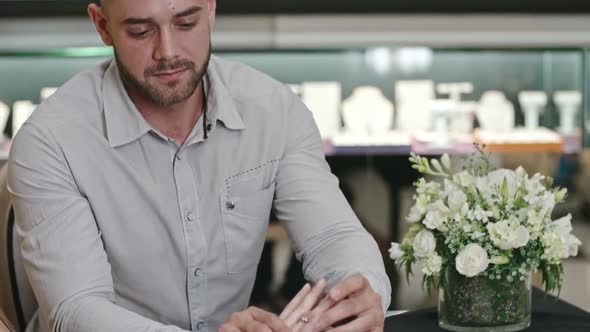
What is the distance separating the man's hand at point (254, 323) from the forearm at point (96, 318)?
10 centimetres

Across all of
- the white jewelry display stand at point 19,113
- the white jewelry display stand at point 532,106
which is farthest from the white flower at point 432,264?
the white jewelry display stand at point 19,113

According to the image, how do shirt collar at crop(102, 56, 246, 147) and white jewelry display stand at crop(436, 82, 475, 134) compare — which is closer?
shirt collar at crop(102, 56, 246, 147)

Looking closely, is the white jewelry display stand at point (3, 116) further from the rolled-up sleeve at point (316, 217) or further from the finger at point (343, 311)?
the finger at point (343, 311)

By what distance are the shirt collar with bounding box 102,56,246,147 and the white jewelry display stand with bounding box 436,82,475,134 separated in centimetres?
150

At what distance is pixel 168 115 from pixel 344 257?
0.45m

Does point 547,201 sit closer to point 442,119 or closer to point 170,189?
point 170,189

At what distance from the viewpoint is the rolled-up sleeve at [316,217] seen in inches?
74.3

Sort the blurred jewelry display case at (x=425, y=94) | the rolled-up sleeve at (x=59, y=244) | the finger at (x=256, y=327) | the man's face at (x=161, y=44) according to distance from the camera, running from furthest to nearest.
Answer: the blurred jewelry display case at (x=425, y=94) → the man's face at (x=161, y=44) → the rolled-up sleeve at (x=59, y=244) → the finger at (x=256, y=327)

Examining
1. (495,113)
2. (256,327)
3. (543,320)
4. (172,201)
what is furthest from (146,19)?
(495,113)

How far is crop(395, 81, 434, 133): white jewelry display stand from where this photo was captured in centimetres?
347

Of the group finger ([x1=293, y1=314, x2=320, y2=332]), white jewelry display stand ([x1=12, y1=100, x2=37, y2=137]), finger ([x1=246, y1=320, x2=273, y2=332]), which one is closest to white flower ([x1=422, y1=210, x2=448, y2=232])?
finger ([x1=293, y1=314, x2=320, y2=332])

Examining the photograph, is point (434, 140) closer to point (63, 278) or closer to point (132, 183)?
point (132, 183)

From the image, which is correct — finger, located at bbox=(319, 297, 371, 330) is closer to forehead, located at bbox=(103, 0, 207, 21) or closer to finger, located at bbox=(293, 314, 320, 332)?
finger, located at bbox=(293, 314, 320, 332)

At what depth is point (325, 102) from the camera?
349 cm
